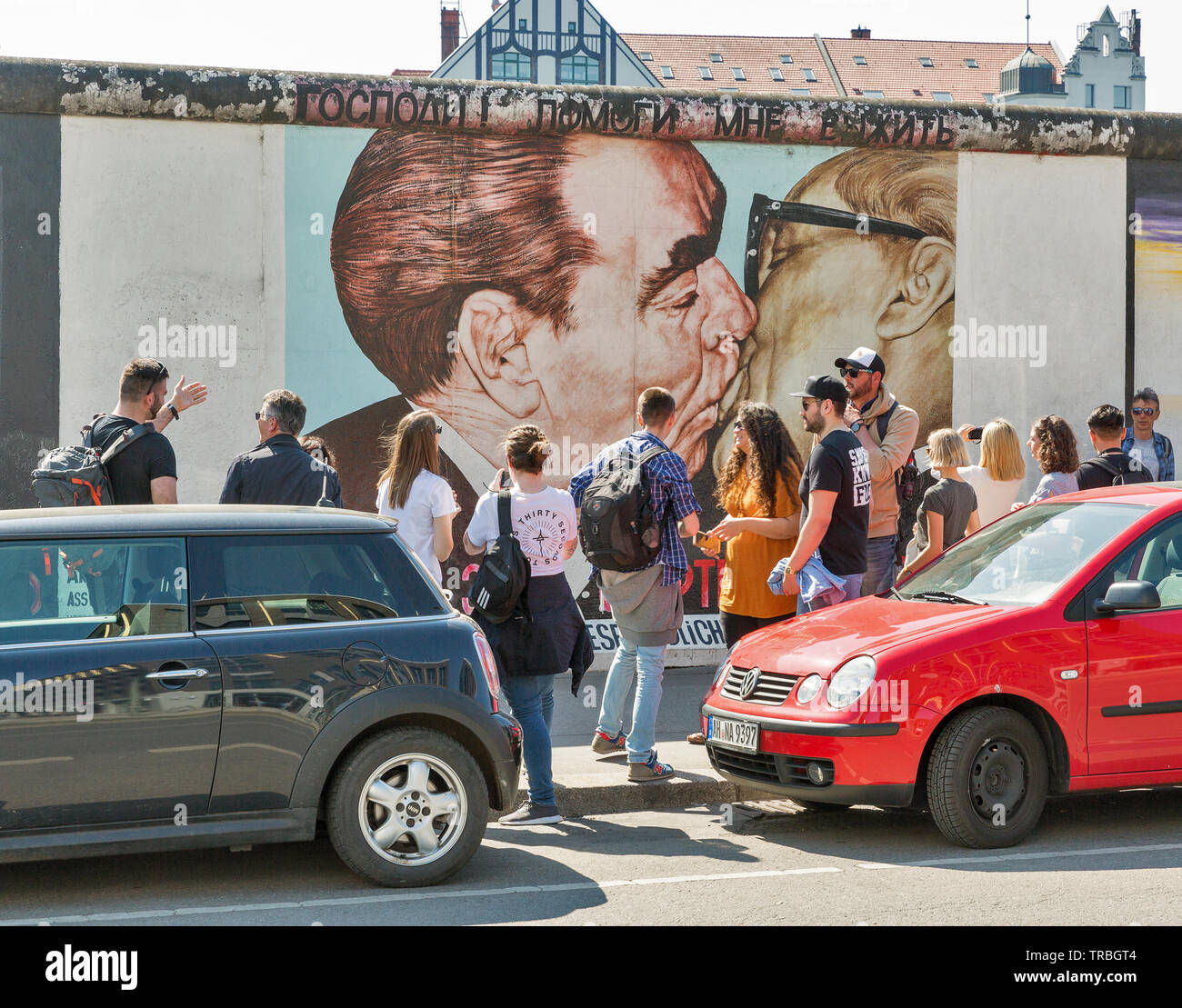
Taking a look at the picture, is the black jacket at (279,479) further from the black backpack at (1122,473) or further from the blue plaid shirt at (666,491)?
the black backpack at (1122,473)

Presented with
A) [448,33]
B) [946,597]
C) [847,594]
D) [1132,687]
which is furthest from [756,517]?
→ [448,33]

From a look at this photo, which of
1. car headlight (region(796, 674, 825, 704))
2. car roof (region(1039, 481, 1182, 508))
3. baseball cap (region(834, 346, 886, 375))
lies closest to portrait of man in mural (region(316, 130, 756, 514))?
baseball cap (region(834, 346, 886, 375))

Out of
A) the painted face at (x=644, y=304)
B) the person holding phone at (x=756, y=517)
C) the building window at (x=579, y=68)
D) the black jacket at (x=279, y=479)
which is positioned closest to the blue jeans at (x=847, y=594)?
the person holding phone at (x=756, y=517)

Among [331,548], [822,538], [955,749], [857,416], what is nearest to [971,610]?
[955,749]

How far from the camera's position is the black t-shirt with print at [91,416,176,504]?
7.37 m

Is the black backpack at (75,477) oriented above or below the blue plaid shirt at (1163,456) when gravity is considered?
below

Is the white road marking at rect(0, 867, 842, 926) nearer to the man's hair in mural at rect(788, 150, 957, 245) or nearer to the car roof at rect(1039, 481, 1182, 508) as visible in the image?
the car roof at rect(1039, 481, 1182, 508)

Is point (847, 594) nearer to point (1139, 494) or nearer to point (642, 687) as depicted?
point (642, 687)

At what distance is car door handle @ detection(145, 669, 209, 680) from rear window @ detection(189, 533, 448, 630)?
0.19 meters

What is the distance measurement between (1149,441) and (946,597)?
15.6ft

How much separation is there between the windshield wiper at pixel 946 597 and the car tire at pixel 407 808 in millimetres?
2475

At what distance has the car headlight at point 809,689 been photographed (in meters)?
6.30

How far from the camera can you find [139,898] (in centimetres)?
554

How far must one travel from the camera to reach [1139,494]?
7016 millimetres
